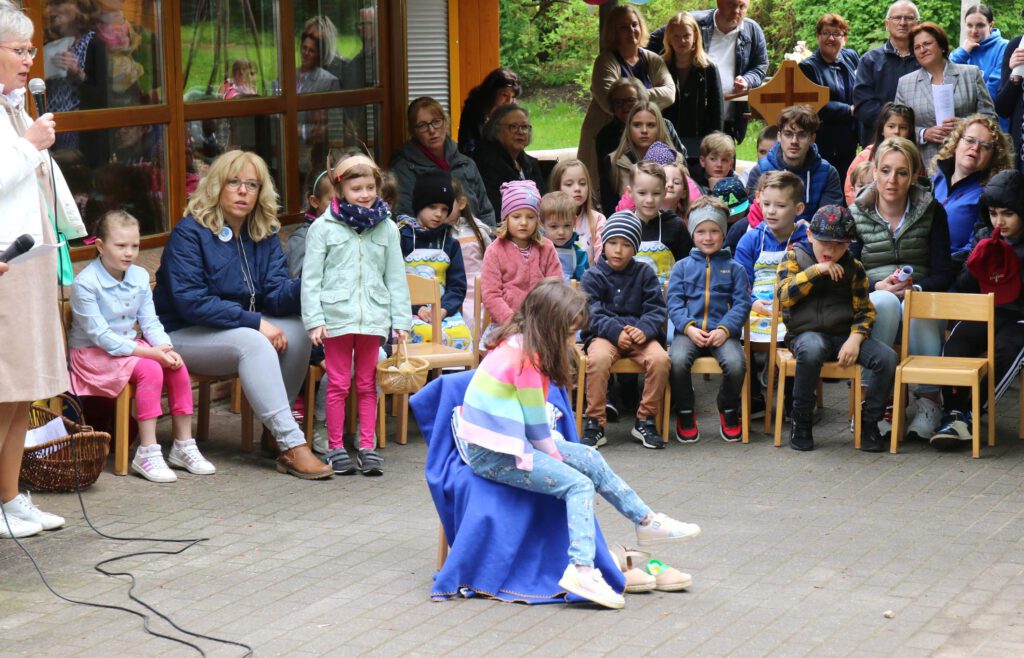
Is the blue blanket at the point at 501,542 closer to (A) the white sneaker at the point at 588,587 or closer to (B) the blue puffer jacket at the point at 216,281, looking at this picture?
(A) the white sneaker at the point at 588,587

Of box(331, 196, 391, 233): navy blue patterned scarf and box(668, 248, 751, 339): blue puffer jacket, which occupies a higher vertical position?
box(331, 196, 391, 233): navy blue patterned scarf

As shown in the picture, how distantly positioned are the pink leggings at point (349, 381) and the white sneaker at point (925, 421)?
9.89ft

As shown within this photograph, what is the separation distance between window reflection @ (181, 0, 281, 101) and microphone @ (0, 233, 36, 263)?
379cm

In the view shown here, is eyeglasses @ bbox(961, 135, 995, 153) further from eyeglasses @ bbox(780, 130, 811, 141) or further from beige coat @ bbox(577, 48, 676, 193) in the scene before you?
beige coat @ bbox(577, 48, 676, 193)

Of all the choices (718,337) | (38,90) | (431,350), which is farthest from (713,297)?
(38,90)

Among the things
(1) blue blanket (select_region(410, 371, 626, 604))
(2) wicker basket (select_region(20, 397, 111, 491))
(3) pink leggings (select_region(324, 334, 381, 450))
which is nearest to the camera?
(1) blue blanket (select_region(410, 371, 626, 604))

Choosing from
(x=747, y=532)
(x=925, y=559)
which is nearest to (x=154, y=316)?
(x=747, y=532)

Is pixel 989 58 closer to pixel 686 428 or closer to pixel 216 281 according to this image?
pixel 686 428

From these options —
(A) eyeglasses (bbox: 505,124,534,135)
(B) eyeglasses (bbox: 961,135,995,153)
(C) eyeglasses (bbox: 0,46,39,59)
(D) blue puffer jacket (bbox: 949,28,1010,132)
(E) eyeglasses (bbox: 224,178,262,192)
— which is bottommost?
(E) eyeglasses (bbox: 224,178,262,192)

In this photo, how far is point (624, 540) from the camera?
635 centimetres

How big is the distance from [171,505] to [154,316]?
1.16 m

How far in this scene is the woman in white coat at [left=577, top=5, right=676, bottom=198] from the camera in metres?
11.3

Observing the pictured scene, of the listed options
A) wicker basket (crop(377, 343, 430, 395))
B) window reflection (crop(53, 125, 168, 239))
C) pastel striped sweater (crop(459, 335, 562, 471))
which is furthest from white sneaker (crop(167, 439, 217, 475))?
pastel striped sweater (crop(459, 335, 562, 471))

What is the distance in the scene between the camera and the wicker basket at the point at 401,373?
7504 mm
